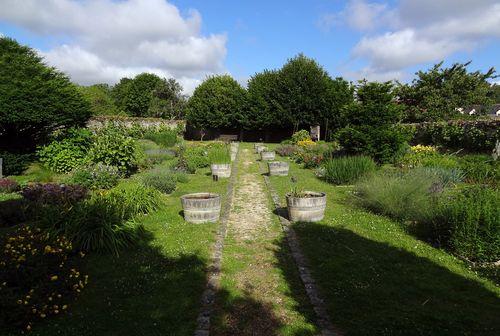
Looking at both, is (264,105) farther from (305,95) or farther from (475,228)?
(475,228)

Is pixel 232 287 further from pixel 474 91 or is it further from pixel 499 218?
pixel 474 91

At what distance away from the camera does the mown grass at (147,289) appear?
401 cm

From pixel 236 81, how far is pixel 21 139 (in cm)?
2563

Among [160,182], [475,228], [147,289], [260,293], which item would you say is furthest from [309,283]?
[160,182]

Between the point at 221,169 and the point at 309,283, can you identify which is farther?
the point at 221,169

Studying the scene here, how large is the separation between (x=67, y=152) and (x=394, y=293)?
1308 cm

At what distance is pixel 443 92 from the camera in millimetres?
31672

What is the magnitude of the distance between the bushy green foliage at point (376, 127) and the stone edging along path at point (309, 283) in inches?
259

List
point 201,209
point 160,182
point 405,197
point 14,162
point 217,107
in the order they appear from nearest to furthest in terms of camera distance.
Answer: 1. point 201,209
2. point 405,197
3. point 160,182
4. point 14,162
5. point 217,107

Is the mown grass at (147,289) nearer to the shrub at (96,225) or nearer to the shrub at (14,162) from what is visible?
the shrub at (96,225)

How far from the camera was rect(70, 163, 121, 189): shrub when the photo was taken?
11188 millimetres

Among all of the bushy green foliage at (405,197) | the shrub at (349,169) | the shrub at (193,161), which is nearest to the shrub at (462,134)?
the shrub at (349,169)

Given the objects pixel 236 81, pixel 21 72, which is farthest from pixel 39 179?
pixel 236 81

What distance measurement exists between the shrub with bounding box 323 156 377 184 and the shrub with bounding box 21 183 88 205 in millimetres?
7207
